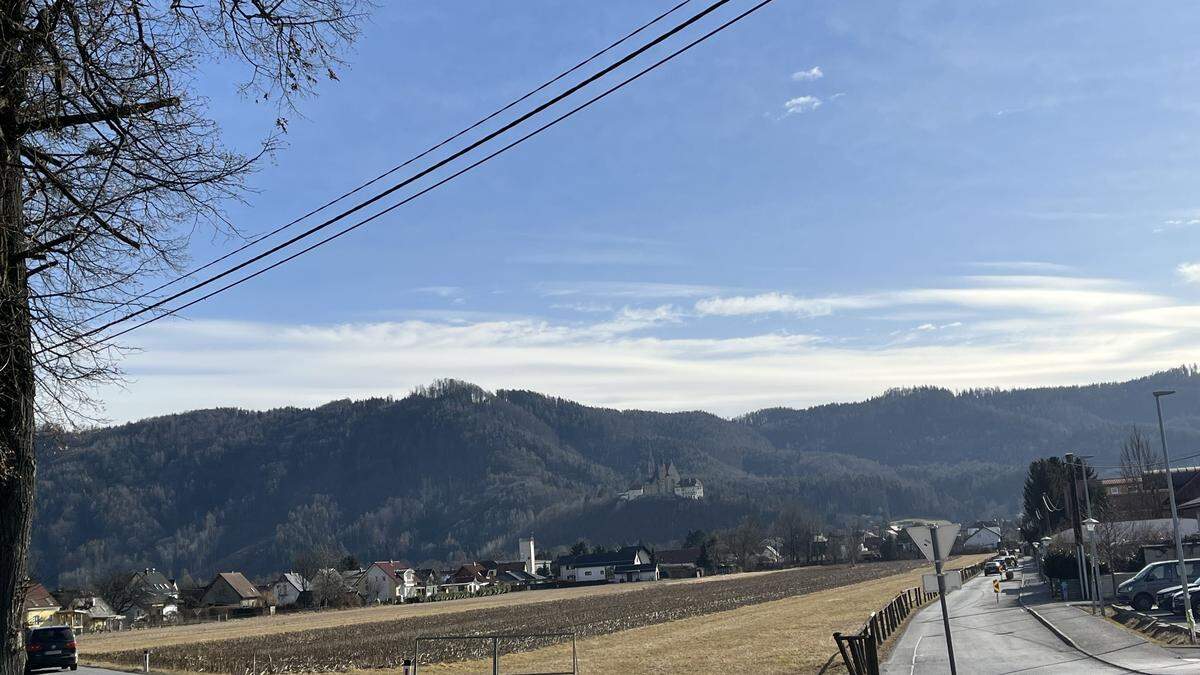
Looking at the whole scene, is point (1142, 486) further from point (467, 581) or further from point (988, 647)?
point (467, 581)

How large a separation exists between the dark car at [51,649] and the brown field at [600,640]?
342 cm

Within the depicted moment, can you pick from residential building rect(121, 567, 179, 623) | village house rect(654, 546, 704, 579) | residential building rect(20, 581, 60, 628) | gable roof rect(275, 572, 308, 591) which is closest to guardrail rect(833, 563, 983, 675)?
residential building rect(20, 581, 60, 628)

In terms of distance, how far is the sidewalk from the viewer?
23.6 meters

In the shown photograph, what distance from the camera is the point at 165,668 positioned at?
125 feet

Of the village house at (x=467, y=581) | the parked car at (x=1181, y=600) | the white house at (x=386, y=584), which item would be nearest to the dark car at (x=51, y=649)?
the parked car at (x=1181, y=600)

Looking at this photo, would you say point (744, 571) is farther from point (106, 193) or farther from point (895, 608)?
point (106, 193)

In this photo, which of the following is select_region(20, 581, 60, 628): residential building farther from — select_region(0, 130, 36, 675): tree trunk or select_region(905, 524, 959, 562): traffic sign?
select_region(0, 130, 36, 675): tree trunk

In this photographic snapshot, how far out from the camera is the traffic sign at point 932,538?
18719 mm

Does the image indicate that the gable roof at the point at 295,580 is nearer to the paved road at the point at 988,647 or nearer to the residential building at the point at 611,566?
the residential building at the point at 611,566

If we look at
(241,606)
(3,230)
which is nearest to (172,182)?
(3,230)

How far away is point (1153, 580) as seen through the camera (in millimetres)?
40812

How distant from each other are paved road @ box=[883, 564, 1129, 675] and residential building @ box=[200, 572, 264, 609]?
98.8 metres

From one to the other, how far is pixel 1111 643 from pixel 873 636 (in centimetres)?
956

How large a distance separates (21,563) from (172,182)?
12.4ft
